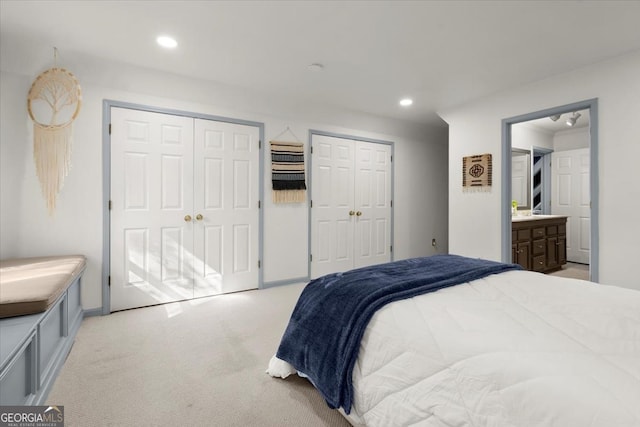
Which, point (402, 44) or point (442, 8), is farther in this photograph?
point (402, 44)

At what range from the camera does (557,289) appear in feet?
5.35

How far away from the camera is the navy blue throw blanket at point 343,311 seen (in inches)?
55.0

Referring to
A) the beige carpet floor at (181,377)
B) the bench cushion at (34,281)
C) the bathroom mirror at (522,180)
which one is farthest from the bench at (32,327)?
the bathroom mirror at (522,180)

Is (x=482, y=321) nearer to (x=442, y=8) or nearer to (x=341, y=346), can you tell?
(x=341, y=346)

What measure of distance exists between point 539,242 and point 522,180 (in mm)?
1281

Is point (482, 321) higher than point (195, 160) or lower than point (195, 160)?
lower

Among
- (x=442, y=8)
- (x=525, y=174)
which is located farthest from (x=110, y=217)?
(x=525, y=174)

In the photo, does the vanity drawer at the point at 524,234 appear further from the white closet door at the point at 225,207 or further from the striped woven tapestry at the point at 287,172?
the white closet door at the point at 225,207

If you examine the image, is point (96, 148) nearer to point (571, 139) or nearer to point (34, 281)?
point (34, 281)

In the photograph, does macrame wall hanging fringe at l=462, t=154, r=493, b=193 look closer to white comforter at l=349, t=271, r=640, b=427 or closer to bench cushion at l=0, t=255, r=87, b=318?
white comforter at l=349, t=271, r=640, b=427

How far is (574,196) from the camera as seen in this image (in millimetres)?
5469

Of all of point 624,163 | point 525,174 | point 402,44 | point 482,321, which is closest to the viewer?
point 482,321

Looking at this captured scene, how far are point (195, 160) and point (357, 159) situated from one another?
229 cm

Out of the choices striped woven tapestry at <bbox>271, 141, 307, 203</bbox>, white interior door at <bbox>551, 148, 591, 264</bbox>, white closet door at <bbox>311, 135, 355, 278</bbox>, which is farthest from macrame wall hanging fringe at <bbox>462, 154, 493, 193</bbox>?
white interior door at <bbox>551, 148, 591, 264</bbox>
